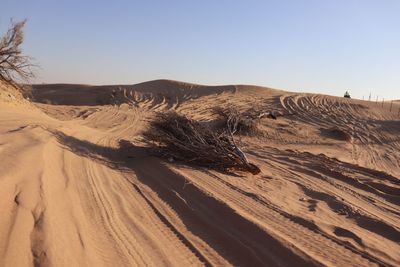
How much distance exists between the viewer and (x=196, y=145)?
951 centimetres

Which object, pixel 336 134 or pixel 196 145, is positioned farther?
pixel 336 134

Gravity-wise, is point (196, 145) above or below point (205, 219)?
above

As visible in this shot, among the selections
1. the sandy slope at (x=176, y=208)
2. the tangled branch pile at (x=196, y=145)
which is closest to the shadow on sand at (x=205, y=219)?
the sandy slope at (x=176, y=208)

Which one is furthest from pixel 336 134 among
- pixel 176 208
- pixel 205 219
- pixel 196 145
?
pixel 205 219

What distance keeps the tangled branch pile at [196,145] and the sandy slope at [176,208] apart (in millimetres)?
470

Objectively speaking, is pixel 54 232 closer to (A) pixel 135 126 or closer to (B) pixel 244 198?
(B) pixel 244 198

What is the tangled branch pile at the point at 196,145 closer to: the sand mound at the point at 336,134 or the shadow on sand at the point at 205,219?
the shadow on sand at the point at 205,219

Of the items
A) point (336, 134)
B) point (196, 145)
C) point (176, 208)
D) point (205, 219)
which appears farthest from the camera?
A: point (336, 134)

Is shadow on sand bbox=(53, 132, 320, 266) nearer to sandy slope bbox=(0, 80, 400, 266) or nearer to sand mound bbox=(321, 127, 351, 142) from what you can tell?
sandy slope bbox=(0, 80, 400, 266)

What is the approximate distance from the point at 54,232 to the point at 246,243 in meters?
1.99

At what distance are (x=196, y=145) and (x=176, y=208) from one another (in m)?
3.30

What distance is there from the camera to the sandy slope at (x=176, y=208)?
4.52 metres

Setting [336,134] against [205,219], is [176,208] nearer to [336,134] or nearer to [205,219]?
[205,219]

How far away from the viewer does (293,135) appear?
16.2m
